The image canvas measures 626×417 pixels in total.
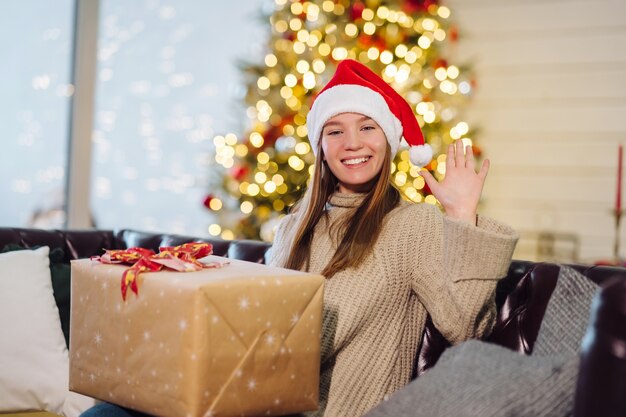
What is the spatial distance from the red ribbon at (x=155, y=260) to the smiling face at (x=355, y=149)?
493 mm

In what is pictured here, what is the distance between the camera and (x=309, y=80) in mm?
3943

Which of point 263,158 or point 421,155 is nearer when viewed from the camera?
point 421,155

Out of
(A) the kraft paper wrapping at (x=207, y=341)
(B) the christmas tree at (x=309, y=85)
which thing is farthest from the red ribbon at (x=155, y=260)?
(B) the christmas tree at (x=309, y=85)

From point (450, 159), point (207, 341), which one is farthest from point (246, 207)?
point (207, 341)

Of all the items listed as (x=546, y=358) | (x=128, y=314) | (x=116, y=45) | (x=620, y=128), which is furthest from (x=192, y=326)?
(x=116, y=45)

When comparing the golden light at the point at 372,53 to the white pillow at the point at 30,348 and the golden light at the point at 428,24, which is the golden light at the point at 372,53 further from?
the white pillow at the point at 30,348

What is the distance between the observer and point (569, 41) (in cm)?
427

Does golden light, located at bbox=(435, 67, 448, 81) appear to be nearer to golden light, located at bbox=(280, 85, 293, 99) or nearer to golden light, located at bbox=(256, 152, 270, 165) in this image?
golden light, located at bbox=(280, 85, 293, 99)

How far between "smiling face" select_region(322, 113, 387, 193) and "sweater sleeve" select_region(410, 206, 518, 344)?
27 centimetres

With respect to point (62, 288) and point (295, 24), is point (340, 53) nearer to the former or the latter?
point (295, 24)

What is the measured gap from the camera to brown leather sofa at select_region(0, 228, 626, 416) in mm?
974

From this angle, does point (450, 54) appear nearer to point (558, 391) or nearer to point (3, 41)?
point (3, 41)

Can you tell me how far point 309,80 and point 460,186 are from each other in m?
2.42

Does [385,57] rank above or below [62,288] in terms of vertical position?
above
